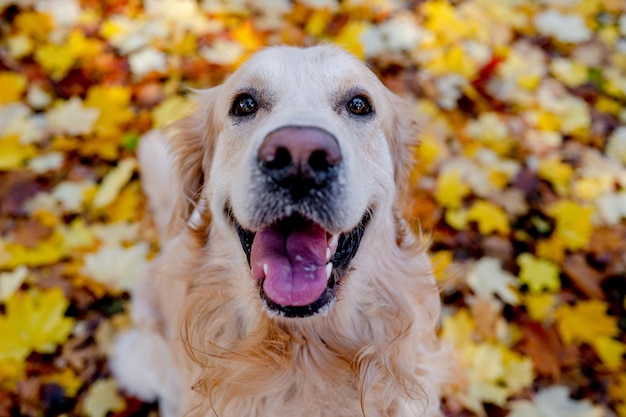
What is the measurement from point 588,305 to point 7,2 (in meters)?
5.01

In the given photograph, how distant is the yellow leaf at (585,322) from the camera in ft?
9.36

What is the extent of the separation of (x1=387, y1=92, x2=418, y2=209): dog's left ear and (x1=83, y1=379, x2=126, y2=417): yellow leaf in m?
1.86

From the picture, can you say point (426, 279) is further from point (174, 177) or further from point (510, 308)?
point (174, 177)

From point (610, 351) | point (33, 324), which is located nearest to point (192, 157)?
point (33, 324)

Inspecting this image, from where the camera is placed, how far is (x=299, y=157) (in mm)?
1528

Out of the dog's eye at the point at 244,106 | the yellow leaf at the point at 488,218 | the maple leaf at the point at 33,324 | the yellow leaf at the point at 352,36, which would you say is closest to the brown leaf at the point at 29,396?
the maple leaf at the point at 33,324

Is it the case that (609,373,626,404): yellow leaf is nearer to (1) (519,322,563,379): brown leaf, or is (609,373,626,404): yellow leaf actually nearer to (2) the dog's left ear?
(1) (519,322,563,379): brown leaf

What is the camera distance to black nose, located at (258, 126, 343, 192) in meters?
1.52

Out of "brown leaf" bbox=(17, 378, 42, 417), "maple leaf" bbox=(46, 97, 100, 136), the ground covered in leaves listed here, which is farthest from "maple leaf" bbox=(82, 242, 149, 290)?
"maple leaf" bbox=(46, 97, 100, 136)

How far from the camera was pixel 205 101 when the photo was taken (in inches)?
95.7

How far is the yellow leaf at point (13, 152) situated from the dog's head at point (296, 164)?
1730 millimetres

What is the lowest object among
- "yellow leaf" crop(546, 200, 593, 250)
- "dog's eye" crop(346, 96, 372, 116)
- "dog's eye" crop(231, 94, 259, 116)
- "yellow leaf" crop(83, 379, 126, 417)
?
"yellow leaf" crop(83, 379, 126, 417)

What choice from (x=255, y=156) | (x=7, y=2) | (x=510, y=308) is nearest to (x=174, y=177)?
(x=255, y=156)

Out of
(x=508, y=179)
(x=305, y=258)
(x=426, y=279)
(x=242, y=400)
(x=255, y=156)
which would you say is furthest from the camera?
(x=508, y=179)
